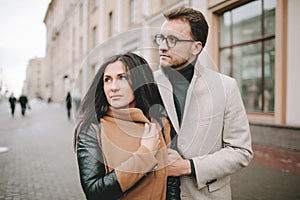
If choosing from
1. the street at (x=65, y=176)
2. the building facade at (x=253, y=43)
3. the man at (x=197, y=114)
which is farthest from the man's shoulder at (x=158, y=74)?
the street at (x=65, y=176)

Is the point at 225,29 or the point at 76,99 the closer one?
the point at 76,99

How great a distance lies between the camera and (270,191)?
4.50 m

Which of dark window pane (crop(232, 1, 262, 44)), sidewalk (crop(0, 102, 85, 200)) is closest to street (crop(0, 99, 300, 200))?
sidewalk (crop(0, 102, 85, 200))

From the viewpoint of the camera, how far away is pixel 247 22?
7.41 metres

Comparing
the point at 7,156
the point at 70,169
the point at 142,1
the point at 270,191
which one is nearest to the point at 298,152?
the point at 270,191

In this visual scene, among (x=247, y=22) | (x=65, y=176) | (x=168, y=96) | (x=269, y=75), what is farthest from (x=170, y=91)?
(x=247, y=22)

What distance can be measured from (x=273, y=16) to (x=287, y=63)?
1295 millimetres

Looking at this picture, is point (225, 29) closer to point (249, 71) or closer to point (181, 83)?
point (249, 71)

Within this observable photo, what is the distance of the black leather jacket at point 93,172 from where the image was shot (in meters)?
1.07

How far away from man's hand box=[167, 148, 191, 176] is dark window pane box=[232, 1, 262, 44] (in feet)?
21.6

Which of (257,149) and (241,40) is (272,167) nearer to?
(257,149)

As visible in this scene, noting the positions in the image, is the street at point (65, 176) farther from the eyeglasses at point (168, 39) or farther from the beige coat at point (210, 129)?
the eyeglasses at point (168, 39)

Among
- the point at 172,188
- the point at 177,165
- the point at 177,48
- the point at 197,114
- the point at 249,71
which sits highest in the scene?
the point at 249,71

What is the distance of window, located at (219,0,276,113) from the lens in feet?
22.0
